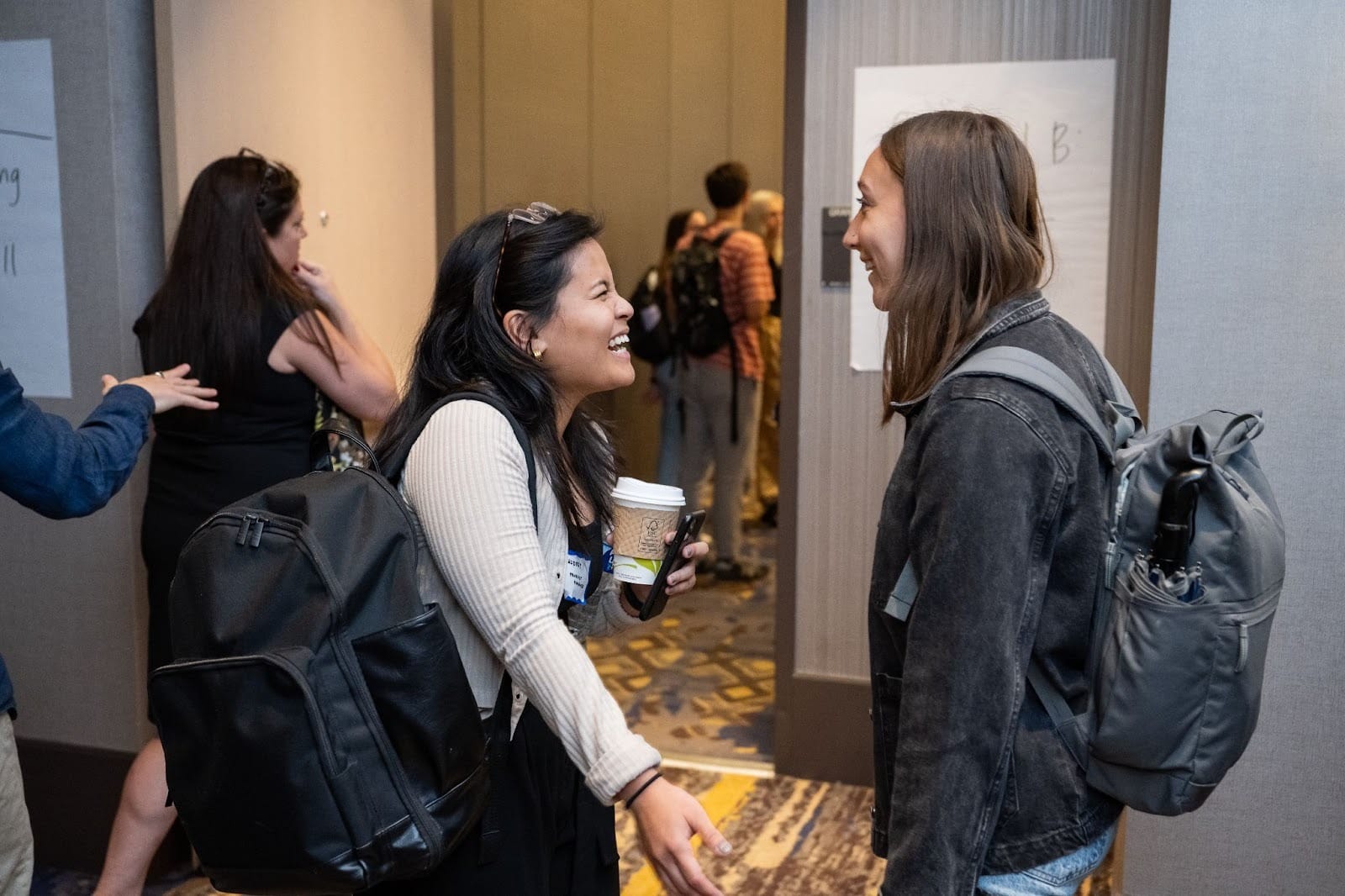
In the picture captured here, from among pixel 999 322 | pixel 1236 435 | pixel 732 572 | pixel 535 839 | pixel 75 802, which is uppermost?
pixel 999 322

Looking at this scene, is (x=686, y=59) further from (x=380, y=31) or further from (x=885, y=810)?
(x=885, y=810)

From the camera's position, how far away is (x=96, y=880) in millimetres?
3295

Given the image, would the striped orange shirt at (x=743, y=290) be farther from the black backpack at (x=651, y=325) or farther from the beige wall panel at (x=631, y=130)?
the beige wall panel at (x=631, y=130)

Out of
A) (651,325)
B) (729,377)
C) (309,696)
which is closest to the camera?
(309,696)

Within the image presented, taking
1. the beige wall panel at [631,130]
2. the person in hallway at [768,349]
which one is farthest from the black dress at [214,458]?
the beige wall panel at [631,130]

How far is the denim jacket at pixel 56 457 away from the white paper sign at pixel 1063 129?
2.21m

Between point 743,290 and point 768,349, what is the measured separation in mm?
721

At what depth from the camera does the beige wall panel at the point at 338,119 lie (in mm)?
3162

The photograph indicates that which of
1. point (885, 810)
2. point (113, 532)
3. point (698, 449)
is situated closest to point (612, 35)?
point (698, 449)

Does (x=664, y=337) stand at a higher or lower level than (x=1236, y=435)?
lower

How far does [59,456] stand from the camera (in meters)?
1.88

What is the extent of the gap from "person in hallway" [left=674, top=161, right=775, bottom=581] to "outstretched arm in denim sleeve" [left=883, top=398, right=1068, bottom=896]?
454cm

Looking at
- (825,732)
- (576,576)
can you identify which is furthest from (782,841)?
(576,576)

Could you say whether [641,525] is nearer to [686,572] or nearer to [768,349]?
[686,572]
